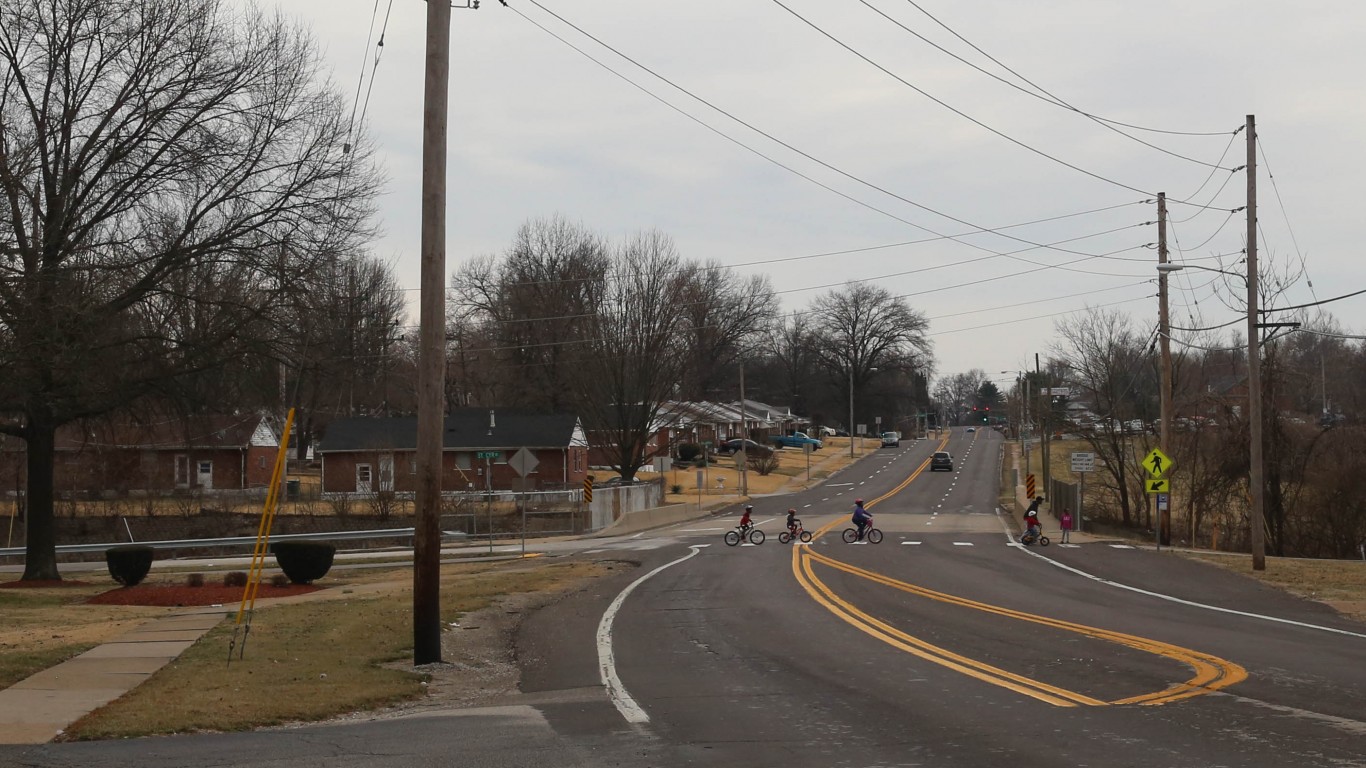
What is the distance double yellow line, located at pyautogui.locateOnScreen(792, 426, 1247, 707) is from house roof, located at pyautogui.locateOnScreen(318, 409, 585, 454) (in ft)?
155

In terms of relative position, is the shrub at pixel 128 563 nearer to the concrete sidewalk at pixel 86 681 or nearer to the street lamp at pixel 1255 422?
the concrete sidewalk at pixel 86 681

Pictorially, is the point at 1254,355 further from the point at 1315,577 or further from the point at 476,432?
the point at 476,432

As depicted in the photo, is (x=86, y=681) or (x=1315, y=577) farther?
(x=1315, y=577)

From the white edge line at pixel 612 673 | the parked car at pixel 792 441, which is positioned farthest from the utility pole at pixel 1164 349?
the parked car at pixel 792 441

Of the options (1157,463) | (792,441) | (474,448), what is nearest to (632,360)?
(474,448)

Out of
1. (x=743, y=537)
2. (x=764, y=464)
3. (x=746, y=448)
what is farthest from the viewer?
(x=746, y=448)

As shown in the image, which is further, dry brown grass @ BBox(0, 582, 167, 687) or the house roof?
the house roof

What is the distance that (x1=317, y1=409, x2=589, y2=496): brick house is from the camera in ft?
225

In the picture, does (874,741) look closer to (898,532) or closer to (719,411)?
(898,532)

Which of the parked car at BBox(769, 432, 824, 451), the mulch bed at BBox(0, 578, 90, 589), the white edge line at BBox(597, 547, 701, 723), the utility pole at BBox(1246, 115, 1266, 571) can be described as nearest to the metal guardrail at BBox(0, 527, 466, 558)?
the mulch bed at BBox(0, 578, 90, 589)

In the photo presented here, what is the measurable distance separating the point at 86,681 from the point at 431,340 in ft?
16.1

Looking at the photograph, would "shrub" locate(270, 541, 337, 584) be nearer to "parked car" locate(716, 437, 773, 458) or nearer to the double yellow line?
the double yellow line

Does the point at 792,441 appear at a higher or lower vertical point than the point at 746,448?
higher

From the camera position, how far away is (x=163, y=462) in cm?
7125
